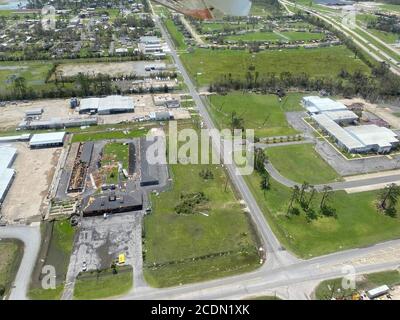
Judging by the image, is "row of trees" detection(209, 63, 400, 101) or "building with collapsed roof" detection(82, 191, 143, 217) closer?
"building with collapsed roof" detection(82, 191, 143, 217)

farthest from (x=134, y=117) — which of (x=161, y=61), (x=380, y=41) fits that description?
(x=380, y=41)

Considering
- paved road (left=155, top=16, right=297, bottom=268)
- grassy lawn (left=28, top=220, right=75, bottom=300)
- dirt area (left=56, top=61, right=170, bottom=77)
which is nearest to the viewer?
grassy lawn (left=28, top=220, right=75, bottom=300)

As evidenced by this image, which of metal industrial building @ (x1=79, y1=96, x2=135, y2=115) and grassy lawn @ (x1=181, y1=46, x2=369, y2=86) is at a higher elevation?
grassy lawn @ (x1=181, y1=46, x2=369, y2=86)

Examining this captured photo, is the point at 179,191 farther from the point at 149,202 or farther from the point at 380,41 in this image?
the point at 380,41

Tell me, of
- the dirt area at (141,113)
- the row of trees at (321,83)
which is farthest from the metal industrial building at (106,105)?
the row of trees at (321,83)

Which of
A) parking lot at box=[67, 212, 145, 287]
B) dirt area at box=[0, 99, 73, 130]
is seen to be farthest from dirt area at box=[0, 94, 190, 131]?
parking lot at box=[67, 212, 145, 287]

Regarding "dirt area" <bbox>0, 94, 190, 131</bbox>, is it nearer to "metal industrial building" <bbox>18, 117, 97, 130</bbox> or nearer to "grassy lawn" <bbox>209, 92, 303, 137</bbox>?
"metal industrial building" <bbox>18, 117, 97, 130</bbox>

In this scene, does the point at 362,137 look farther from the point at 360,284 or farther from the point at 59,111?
the point at 59,111

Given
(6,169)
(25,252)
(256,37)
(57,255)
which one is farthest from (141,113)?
(256,37)
